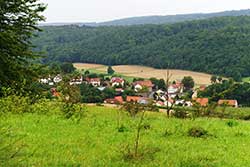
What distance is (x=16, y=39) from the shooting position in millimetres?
19469

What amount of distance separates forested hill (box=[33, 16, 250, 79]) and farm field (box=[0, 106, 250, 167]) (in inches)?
2355

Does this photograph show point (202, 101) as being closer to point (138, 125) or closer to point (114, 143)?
point (138, 125)

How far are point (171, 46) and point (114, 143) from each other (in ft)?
335

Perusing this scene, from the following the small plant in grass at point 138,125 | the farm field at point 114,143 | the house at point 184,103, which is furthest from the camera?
the house at point 184,103

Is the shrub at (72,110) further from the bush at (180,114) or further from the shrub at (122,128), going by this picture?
the bush at (180,114)

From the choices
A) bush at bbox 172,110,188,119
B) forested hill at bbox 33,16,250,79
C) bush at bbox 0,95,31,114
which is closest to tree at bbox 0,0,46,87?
bush at bbox 0,95,31,114

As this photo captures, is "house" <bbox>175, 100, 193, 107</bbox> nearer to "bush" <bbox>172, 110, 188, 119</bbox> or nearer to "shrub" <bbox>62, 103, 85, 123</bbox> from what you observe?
"bush" <bbox>172, 110, 188, 119</bbox>

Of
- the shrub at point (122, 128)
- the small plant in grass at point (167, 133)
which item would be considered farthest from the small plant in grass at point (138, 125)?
the small plant in grass at point (167, 133)

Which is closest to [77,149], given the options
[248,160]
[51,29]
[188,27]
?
[248,160]

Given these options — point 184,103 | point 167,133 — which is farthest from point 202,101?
point 167,133

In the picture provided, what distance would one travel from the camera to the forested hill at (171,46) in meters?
83.1

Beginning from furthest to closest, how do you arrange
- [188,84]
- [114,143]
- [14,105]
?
1. [188,84]
2. [14,105]
3. [114,143]

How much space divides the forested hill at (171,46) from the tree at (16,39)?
171ft

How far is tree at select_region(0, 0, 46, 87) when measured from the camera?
62.3 feet
